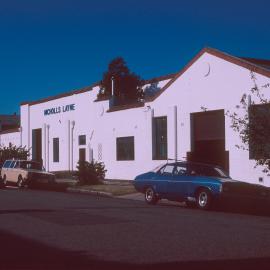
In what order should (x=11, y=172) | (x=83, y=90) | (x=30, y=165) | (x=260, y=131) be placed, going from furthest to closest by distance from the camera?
1. (x=83, y=90)
2. (x=11, y=172)
3. (x=30, y=165)
4. (x=260, y=131)

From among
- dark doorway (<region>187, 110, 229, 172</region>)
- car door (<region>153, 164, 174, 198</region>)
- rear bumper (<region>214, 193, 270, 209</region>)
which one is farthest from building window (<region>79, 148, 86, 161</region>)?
rear bumper (<region>214, 193, 270, 209</region>)

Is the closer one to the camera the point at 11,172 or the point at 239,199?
the point at 239,199

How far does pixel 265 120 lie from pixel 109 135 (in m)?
19.0

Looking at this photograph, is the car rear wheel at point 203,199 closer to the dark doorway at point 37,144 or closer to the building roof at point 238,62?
the building roof at point 238,62

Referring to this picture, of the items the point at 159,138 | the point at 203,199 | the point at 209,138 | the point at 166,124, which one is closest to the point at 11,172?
the point at 159,138

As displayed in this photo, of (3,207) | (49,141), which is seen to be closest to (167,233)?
(3,207)

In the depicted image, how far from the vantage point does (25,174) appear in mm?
29594

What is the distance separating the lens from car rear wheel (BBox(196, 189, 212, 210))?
1725 centimetres

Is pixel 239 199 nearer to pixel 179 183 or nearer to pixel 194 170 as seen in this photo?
pixel 194 170

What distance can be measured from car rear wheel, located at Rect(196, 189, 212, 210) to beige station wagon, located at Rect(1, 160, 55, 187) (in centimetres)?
1362

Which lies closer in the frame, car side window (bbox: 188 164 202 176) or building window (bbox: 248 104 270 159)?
car side window (bbox: 188 164 202 176)

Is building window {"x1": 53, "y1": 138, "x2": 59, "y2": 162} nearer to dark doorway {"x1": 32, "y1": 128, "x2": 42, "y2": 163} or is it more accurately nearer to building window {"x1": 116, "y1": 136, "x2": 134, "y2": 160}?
dark doorway {"x1": 32, "y1": 128, "x2": 42, "y2": 163}

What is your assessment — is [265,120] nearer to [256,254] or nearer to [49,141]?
[256,254]

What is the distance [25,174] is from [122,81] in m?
20.6
